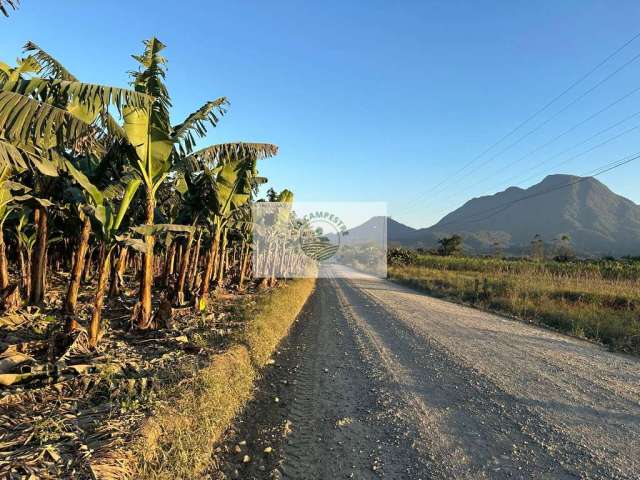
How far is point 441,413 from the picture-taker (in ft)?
15.2

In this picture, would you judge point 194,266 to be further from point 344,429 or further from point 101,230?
point 344,429

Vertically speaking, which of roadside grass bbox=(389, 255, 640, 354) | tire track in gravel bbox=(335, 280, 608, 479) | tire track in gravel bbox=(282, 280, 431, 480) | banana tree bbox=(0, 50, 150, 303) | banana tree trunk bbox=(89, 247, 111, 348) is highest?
banana tree bbox=(0, 50, 150, 303)

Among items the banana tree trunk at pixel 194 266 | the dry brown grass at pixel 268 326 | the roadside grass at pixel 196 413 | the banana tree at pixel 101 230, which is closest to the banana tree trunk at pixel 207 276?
the dry brown grass at pixel 268 326

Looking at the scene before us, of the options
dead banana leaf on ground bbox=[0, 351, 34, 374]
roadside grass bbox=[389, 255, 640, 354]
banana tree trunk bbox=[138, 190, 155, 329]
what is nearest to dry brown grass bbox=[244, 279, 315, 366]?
banana tree trunk bbox=[138, 190, 155, 329]

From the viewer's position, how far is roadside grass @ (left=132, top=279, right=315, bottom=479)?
316 centimetres

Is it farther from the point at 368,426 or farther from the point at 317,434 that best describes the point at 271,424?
the point at 368,426

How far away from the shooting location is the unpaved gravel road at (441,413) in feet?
11.6

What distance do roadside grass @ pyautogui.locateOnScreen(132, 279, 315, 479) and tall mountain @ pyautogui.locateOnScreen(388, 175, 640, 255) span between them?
114595mm

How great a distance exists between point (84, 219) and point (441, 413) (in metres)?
6.17

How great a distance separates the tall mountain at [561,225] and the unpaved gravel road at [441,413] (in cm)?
11234

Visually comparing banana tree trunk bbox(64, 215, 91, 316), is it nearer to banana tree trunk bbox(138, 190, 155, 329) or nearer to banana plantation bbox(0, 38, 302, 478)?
banana plantation bbox(0, 38, 302, 478)

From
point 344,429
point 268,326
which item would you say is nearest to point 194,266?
point 268,326

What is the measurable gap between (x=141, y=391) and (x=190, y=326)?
12.8 feet

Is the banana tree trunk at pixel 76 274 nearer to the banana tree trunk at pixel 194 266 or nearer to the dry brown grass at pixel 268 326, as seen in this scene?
the dry brown grass at pixel 268 326
